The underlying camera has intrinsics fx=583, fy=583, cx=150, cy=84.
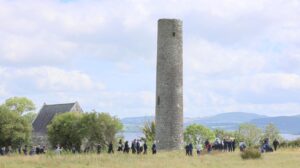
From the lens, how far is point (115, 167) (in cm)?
2800

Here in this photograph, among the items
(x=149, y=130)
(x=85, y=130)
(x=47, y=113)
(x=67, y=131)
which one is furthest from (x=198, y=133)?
(x=85, y=130)

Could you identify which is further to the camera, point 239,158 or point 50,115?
point 50,115

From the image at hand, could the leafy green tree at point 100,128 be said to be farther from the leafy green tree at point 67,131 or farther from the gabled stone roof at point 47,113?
the gabled stone roof at point 47,113

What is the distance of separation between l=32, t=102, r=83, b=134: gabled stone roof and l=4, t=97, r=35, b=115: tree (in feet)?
8.26

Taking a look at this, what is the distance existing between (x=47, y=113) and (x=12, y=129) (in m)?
17.3

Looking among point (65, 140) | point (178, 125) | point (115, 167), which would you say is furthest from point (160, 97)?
point (65, 140)

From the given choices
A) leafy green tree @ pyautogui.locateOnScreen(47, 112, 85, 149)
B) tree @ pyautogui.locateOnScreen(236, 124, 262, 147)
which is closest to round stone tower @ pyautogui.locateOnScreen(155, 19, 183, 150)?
leafy green tree @ pyautogui.locateOnScreen(47, 112, 85, 149)

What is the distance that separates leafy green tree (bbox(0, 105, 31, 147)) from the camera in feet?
227

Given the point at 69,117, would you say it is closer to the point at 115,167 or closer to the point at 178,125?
the point at 178,125

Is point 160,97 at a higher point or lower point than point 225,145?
higher

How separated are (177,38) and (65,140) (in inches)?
1132

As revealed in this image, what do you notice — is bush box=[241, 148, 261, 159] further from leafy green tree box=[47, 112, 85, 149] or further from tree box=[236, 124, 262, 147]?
tree box=[236, 124, 262, 147]

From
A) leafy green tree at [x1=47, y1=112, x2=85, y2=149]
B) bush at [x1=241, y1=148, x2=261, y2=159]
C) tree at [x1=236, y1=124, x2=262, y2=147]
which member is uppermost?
tree at [x1=236, y1=124, x2=262, y2=147]

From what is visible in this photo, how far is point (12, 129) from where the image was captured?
228 ft
